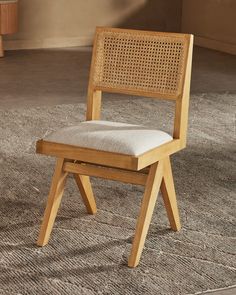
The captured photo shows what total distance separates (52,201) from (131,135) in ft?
1.46

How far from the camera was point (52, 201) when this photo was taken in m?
3.04

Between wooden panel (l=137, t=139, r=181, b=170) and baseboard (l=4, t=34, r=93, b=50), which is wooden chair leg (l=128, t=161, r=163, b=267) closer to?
wooden panel (l=137, t=139, r=181, b=170)

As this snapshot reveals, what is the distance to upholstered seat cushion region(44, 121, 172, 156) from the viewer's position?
2.81 meters

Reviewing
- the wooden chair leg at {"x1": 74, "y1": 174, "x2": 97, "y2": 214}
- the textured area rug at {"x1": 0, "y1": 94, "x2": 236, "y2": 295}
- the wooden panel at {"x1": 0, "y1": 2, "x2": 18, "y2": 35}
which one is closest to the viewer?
the textured area rug at {"x1": 0, "y1": 94, "x2": 236, "y2": 295}

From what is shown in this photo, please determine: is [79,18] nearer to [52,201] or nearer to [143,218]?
[52,201]

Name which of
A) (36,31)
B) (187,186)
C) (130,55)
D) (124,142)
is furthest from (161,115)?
(36,31)

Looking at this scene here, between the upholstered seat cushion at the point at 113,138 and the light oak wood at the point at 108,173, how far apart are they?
15cm

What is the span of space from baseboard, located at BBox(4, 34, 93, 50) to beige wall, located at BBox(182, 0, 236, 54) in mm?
1364

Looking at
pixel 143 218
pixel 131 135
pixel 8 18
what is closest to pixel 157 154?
pixel 131 135

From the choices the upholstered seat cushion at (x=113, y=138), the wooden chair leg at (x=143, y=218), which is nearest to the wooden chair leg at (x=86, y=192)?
the upholstered seat cushion at (x=113, y=138)

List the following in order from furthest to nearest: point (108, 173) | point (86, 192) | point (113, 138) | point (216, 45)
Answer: point (216, 45), point (86, 192), point (108, 173), point (113, 138)

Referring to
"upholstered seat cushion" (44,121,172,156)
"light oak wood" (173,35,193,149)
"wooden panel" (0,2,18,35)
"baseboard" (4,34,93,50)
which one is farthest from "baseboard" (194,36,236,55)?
"upholstered seat cushion" (44,121,172,156)

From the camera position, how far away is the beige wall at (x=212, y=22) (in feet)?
29.2

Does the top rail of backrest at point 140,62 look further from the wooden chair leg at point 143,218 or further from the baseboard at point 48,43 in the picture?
the baseboard at point 48,43
